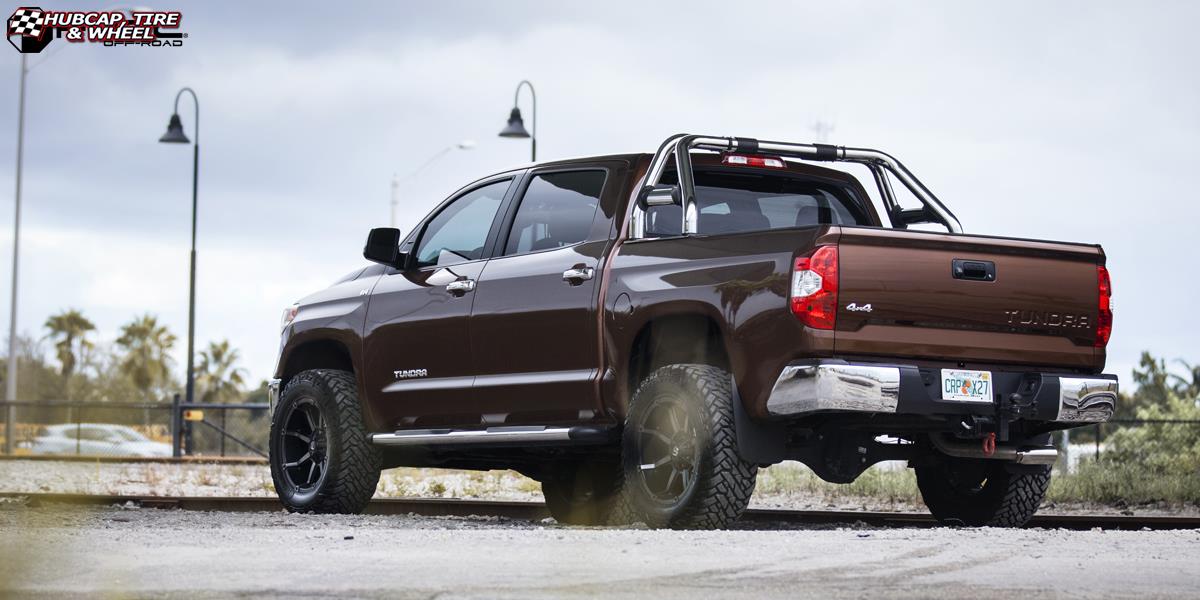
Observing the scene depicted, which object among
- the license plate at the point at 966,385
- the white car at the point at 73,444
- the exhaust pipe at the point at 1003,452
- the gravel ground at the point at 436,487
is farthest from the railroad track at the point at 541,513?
the white car at the point at 73,444

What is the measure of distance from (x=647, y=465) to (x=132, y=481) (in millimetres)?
10409

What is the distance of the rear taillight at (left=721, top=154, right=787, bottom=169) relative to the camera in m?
9.37

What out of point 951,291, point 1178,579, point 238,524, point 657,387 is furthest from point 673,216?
point 1178,579

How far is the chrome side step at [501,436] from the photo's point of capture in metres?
8.75

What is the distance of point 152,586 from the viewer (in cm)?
574

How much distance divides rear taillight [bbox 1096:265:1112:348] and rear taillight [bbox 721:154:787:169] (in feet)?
6.12

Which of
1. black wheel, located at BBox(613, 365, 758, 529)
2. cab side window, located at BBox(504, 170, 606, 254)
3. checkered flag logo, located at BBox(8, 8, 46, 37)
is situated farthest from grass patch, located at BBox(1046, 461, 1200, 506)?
checkered flag logo, located at BBox(8, 8, 46, 37)

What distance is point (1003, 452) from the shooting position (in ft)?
27.9

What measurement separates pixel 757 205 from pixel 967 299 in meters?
1.74

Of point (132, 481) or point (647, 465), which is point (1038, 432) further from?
point (132, 481)

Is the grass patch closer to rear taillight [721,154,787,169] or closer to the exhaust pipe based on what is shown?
the exhaust pipe

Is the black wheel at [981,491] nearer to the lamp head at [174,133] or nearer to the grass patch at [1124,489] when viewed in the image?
the grass patch at [1124,489]

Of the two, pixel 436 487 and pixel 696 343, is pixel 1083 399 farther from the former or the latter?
pixel 436 487

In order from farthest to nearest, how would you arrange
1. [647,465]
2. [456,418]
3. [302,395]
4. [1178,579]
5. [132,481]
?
[132,481] → [302,395] → [456,418] → [647,465] → [1178,579]
